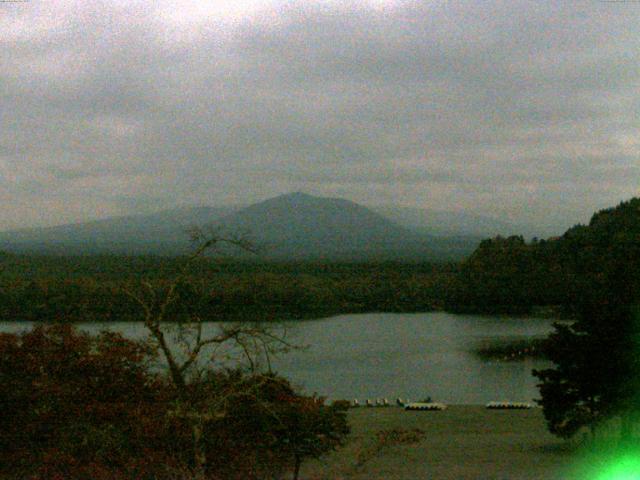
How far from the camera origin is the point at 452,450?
6758mm

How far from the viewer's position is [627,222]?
3762cm

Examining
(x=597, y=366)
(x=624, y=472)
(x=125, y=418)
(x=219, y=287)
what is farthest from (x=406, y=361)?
(x=624, y=472)

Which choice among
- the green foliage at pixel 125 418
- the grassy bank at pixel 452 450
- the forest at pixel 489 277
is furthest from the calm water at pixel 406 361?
the green foliage at pixel 125 418

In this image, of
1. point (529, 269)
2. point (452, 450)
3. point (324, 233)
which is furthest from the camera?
point (324, 233)

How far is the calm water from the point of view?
15.6 metres

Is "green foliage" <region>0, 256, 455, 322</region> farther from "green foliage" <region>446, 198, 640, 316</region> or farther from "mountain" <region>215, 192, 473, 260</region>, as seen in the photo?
"mountain" <region>215, 192, 473, 260</region>

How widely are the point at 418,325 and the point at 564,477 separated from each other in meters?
25.2

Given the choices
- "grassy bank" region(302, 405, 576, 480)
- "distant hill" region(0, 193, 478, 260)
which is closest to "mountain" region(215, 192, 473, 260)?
"distant hill" region(0, 193, 478, 260)

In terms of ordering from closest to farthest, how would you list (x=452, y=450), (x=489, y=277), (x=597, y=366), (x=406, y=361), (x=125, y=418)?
1. (x=125, y=418)
2. (x=597, y=366)
3. (x=452, y=450)
4. (x=406, y=361)
5. (x=489, y=277)

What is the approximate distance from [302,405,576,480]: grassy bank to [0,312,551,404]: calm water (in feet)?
Result: 5.78

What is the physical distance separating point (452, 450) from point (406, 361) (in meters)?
14.4

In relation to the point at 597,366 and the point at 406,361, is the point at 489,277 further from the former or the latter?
the point at 597,366

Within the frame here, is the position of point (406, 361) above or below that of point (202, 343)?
below

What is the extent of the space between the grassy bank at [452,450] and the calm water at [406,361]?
5.78 ft
